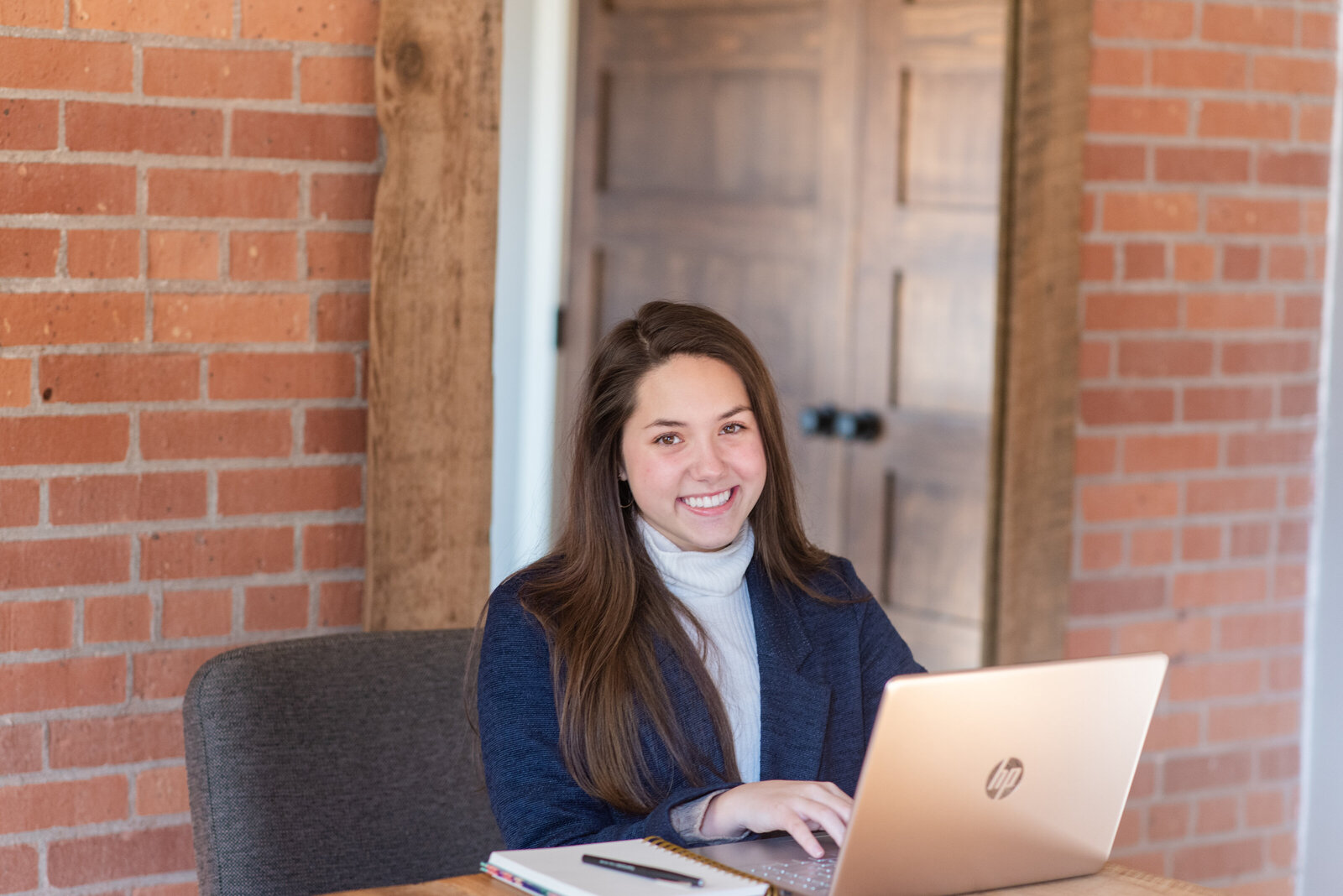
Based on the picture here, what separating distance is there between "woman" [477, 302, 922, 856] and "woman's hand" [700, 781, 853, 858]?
69mm

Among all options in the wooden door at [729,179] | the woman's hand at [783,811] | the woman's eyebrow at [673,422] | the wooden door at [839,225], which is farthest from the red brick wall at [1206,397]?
the woman's hand at [783,811]

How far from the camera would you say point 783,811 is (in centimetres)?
142

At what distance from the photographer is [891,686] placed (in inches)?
46.1

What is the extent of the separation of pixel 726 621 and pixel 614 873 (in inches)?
22.1

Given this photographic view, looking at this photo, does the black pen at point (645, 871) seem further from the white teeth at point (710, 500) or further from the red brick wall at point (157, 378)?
the red brick wall at point (157, 378)

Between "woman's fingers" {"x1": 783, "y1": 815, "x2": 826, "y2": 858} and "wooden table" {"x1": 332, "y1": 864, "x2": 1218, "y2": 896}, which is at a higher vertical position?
"woman's fingers" {"x1": 783, "y1": 815, "x2": 826, "y2": 858}

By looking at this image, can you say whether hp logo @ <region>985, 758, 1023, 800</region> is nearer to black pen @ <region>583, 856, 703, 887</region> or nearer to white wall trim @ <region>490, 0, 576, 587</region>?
black pen @ <region>583, 856, 703, 887</region>

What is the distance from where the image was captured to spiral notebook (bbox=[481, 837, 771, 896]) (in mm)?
1248

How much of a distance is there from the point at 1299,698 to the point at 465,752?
1937 mm

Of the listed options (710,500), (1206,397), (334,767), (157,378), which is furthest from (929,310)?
(334,767)

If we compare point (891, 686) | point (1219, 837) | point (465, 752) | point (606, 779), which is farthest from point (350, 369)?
point (1219, 837)

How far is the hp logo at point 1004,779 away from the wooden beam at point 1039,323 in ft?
5.04

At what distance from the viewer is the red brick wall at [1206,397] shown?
2.84 m

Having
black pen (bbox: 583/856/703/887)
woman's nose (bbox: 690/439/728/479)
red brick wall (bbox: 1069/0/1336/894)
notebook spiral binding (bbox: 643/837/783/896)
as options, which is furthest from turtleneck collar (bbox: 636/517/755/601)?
red brick wall (bbox: 1069/0/1336/894)
